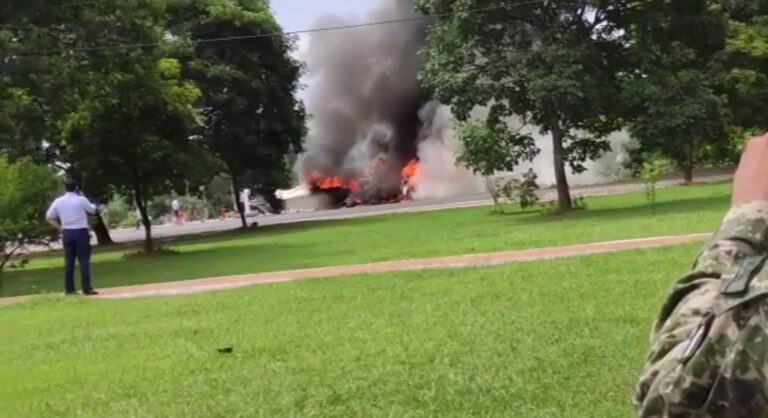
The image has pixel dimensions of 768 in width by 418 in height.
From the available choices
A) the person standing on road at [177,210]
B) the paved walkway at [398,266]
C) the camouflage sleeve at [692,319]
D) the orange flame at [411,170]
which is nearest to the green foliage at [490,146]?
the paved walkway at [398,266]

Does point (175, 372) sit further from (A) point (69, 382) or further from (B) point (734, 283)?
(B) point (734, 283)

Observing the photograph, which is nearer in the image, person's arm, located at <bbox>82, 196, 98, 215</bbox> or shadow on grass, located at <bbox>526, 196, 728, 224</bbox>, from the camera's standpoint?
person's arm, located at <bbox>82, 196, 98, 215</bbox>

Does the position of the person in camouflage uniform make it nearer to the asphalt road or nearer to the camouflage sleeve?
the camouflage sleeve

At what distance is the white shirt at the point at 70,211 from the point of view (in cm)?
1252

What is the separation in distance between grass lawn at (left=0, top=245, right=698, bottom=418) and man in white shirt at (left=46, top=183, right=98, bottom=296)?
2.02m

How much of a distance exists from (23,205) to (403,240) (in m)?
6.04

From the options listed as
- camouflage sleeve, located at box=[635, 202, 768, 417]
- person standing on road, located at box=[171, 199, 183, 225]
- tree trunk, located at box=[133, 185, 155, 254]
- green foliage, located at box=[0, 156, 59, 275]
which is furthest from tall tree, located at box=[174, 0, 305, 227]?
camouflage sleeve, located at box=[635, 202, 768, 417]

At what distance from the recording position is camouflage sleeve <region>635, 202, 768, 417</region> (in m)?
1.22

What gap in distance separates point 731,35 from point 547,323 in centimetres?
2133

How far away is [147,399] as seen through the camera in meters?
5.62

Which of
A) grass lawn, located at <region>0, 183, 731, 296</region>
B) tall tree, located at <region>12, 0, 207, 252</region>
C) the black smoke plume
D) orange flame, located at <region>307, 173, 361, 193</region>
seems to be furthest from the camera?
orange flame, located at <region>307, 173, 361, 193</region>

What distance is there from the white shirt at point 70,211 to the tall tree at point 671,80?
12350 mm

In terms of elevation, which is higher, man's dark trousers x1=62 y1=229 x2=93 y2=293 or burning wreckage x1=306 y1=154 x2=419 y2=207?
man's dark trousers x1=62 y1=229 x2=93 y2=293

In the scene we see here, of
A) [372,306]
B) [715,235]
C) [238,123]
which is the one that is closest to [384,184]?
[238,123]
